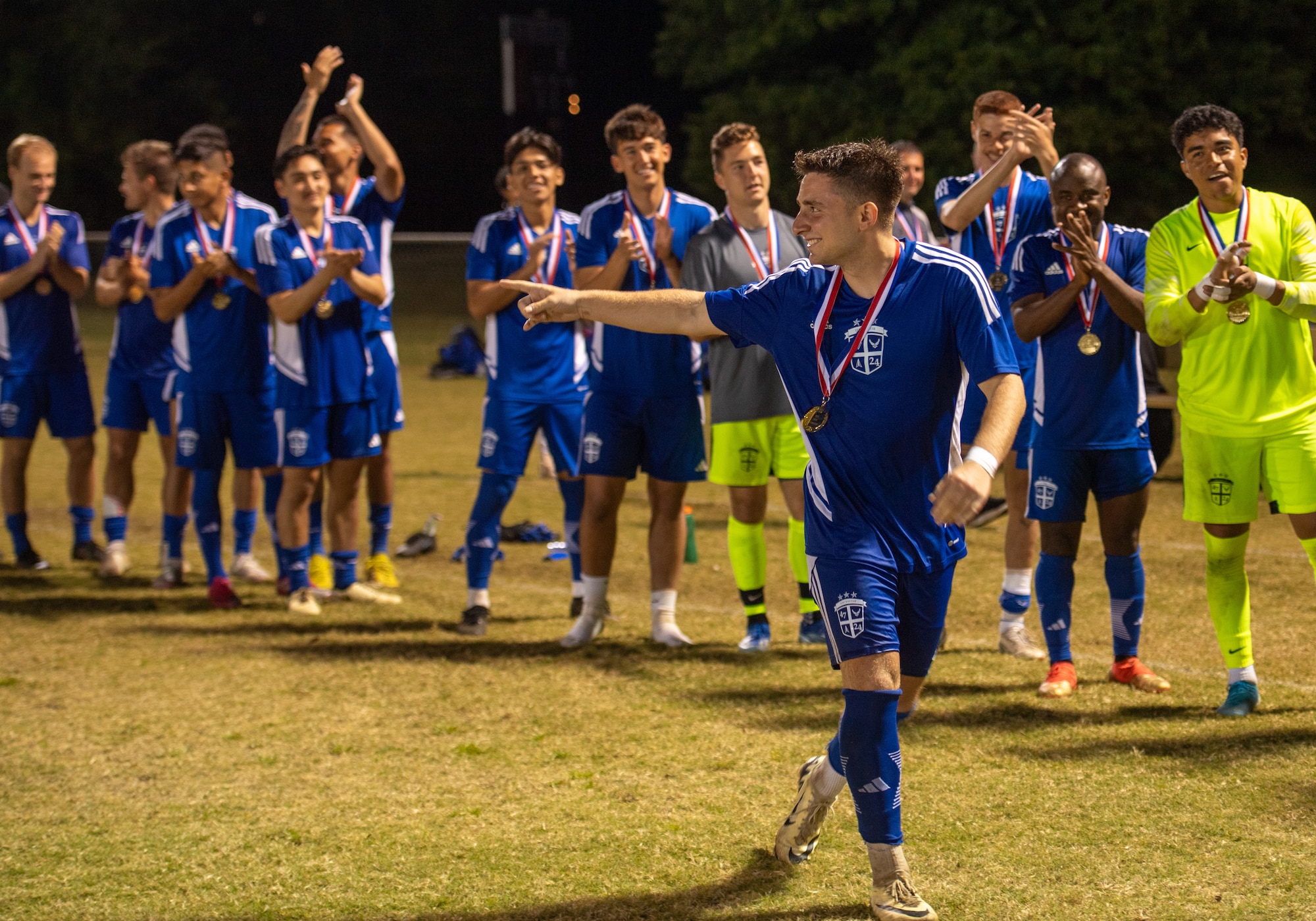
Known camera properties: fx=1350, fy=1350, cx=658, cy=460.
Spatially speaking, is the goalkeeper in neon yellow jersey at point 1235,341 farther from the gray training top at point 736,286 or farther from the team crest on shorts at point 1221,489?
the gray training top at point 736,286

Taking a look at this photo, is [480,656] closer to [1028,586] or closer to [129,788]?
[129,788]

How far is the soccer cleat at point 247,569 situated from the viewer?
8.82m

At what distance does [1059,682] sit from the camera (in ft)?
19.3

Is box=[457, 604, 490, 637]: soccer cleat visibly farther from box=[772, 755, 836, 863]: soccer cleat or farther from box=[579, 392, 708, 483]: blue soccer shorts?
box=[772, 755, 836, 863]: soccer cleat

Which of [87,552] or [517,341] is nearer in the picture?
[517,341]

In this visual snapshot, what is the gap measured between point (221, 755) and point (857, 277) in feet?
11.1

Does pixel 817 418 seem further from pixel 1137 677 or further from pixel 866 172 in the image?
pixel 1137 677

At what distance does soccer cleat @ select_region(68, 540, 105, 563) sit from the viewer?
9461 millimetres

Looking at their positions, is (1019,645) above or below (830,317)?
below

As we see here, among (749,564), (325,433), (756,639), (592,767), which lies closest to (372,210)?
(325,433)

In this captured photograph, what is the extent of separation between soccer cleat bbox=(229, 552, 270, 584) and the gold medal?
5849 millimetres

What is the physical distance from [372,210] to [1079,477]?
4720 mm

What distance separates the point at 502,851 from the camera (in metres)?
4.46

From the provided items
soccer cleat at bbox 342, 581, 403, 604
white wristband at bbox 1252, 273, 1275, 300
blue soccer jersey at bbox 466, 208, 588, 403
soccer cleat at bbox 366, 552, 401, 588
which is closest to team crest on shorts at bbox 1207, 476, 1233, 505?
white wristband at bbox 1252, 273, 1275, 300
